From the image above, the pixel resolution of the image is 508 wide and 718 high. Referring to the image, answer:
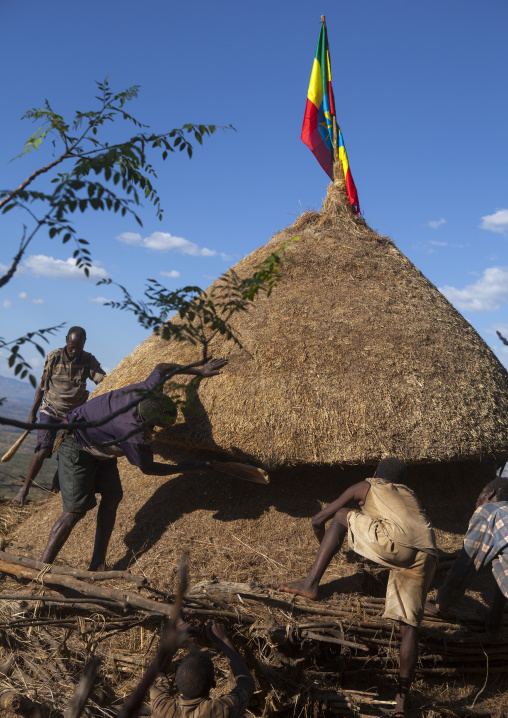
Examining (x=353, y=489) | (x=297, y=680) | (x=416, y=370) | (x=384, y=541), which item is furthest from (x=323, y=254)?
(x=297, y=680)

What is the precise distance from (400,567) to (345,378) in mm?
1882

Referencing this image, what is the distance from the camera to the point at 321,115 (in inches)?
323

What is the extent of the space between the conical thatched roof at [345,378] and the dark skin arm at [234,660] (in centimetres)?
166

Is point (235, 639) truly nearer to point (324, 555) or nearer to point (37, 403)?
point (324, 555)

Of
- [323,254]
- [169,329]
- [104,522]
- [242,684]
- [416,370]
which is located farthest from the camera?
[323,254]

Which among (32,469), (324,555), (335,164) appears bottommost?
(32,469)

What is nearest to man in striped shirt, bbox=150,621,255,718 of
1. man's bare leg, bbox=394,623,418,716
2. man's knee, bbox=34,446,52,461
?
man's bare leg, bbox=394,623,418,716

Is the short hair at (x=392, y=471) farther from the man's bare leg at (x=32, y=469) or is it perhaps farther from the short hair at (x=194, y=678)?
the man's bare leg at (x=32, y=469)

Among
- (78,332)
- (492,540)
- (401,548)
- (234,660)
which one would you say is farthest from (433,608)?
(78,332)

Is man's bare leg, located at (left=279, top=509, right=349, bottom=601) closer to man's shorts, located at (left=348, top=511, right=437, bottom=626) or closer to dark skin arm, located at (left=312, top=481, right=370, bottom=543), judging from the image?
dark skin arm, located at (left=312, top=481, right=370, bottom=543)

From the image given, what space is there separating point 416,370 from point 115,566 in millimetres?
3376

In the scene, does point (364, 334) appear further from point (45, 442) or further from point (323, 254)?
point (45, 442)

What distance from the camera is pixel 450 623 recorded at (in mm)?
4312

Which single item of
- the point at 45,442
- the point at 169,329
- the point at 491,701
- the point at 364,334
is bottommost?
the point at 491,701
